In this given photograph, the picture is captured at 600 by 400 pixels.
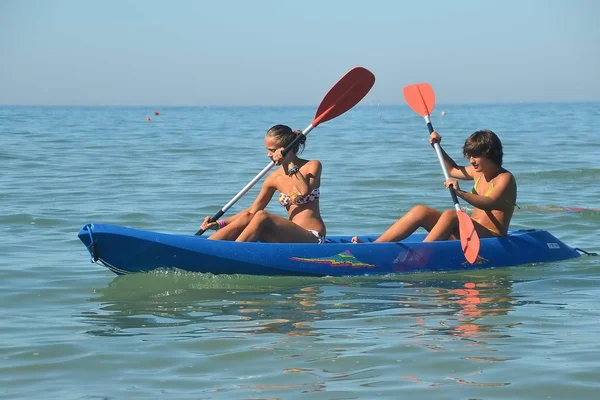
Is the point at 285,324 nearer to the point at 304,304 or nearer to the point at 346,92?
the point at 304,304

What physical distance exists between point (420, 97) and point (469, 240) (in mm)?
2078

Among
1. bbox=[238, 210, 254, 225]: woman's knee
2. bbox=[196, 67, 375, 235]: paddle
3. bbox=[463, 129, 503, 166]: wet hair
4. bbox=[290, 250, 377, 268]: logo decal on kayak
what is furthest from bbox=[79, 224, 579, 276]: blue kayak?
bbox=[196, 67, 375, 235]: paddle

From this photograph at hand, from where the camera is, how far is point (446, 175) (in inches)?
296

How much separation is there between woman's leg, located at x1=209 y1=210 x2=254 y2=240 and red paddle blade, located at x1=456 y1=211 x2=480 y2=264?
1.57 meters

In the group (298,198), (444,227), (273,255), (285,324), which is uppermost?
(298,198)

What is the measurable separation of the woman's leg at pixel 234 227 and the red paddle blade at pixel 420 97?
2392mm

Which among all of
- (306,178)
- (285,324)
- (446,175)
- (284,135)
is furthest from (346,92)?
(285,324)

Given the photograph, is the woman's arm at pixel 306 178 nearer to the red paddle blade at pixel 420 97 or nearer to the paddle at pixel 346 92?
the paddle at pixel 346 92

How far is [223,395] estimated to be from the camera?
172 inches

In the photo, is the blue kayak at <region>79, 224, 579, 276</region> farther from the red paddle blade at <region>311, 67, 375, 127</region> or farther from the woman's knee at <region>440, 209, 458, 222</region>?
the red paddle blade at <region>311, 67, 375, 127</region>

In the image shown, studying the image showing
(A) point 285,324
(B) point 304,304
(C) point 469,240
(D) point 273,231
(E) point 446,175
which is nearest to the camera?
(A) point 285,324

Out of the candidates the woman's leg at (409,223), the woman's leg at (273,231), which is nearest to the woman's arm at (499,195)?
the woman's leg at (409,223)

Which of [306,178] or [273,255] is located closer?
[273,255]

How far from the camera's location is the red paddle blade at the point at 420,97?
868 cm
